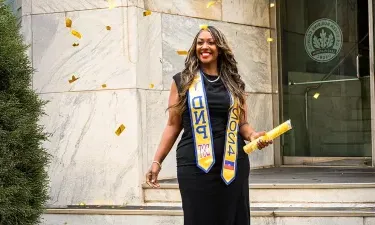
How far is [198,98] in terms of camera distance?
4.78 meters

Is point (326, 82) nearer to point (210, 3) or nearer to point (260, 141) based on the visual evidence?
point (210, 3)

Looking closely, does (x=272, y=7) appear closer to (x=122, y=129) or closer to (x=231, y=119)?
(x=122, y=129)

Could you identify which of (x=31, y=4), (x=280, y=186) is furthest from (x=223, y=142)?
(x=31, y=4)

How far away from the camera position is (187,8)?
885 centimetres

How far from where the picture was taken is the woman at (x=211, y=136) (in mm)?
4734

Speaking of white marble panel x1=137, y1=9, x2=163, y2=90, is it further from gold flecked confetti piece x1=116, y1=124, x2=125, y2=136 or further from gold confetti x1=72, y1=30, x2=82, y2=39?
gold confetti x1=72, y1=30, x2=82, y2=39

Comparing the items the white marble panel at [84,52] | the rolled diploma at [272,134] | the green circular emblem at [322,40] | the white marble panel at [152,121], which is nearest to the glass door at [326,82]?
the green circular emblem at [322,40]

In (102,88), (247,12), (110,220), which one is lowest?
(110,220)

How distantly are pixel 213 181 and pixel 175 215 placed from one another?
116 inches

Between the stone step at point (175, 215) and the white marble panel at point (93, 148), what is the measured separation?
0.23m

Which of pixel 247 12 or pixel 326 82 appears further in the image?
pixel 326 82

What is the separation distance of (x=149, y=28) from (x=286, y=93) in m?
2.57

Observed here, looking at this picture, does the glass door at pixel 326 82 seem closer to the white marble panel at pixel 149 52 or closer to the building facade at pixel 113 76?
the building facade at pixel 113 76

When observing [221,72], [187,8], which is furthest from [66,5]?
[221,72]
